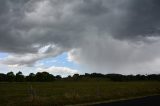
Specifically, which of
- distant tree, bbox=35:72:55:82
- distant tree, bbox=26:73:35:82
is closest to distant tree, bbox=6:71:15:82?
distant tree, bbox=26:73:35:82

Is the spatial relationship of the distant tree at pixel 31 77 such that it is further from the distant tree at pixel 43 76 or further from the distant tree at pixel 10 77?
the distant tree at pixel 10 77

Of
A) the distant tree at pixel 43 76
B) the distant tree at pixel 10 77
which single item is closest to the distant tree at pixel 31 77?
the distant tree at pixel 43 76

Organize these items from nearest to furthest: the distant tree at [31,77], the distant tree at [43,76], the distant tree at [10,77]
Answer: the distant tree at [10,77] < the distant tree at [31,77] < the distant tree at [43,76]

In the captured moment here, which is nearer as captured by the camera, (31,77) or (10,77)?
(10,77)

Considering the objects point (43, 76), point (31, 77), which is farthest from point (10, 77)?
point (43, 76)

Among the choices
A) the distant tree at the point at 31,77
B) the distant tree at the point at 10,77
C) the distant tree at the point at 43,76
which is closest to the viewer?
the distant tree at the point at 10,77

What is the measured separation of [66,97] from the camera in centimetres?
3045

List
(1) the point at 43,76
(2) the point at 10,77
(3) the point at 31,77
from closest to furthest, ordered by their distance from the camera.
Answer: (2) the point at 10,77, (3) the point at 31,77, (1) the point at 43,76

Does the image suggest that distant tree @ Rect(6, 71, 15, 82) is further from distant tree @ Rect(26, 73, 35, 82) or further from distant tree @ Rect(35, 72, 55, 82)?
distant tree @ Rect(35, 72, 55, 82)

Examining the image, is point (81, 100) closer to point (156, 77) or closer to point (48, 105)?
point (48, 105)

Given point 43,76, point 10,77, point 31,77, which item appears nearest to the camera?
point 10,77

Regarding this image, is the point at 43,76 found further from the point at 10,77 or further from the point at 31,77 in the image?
the point at 10,77

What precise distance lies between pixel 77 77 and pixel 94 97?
149485 millimetres

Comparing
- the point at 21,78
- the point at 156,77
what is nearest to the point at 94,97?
the point at 21,78
